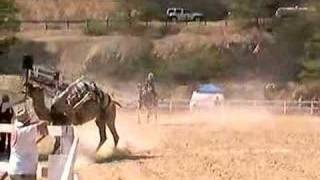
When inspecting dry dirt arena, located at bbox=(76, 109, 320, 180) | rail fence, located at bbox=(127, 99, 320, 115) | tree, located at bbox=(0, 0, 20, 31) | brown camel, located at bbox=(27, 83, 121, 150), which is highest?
tree, located at bbox=(0, 0, 20, 31)

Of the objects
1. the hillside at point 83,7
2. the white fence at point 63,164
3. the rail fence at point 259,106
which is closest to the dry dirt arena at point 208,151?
the white fence at point 63,164

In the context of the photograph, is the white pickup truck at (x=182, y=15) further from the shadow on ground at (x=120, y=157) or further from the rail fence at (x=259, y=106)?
the shadow on ground at (x=120, y=157)

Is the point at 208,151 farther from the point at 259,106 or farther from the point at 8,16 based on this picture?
the point at 8,16

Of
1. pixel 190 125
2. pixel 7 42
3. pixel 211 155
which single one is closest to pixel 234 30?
pixel 7 42

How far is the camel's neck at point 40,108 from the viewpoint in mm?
20166

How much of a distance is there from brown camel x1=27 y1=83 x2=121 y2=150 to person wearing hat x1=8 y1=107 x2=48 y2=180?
7304 millimetres

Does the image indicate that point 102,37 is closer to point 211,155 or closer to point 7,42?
point 7,42

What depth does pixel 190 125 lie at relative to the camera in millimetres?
33375

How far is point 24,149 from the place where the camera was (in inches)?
490

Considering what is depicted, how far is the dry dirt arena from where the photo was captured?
18.8m

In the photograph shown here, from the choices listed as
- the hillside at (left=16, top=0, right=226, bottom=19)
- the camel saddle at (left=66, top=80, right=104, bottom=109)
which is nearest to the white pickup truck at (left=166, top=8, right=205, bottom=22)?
the hillside at (left=16, top=0, right=226, bottom=19)

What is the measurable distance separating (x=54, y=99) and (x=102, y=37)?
153 feet

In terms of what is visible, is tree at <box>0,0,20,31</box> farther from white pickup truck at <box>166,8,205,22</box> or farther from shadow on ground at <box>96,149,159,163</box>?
shadow on ground at <box>96,149,159,163</box>

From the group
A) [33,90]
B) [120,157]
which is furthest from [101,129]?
[33,90]
